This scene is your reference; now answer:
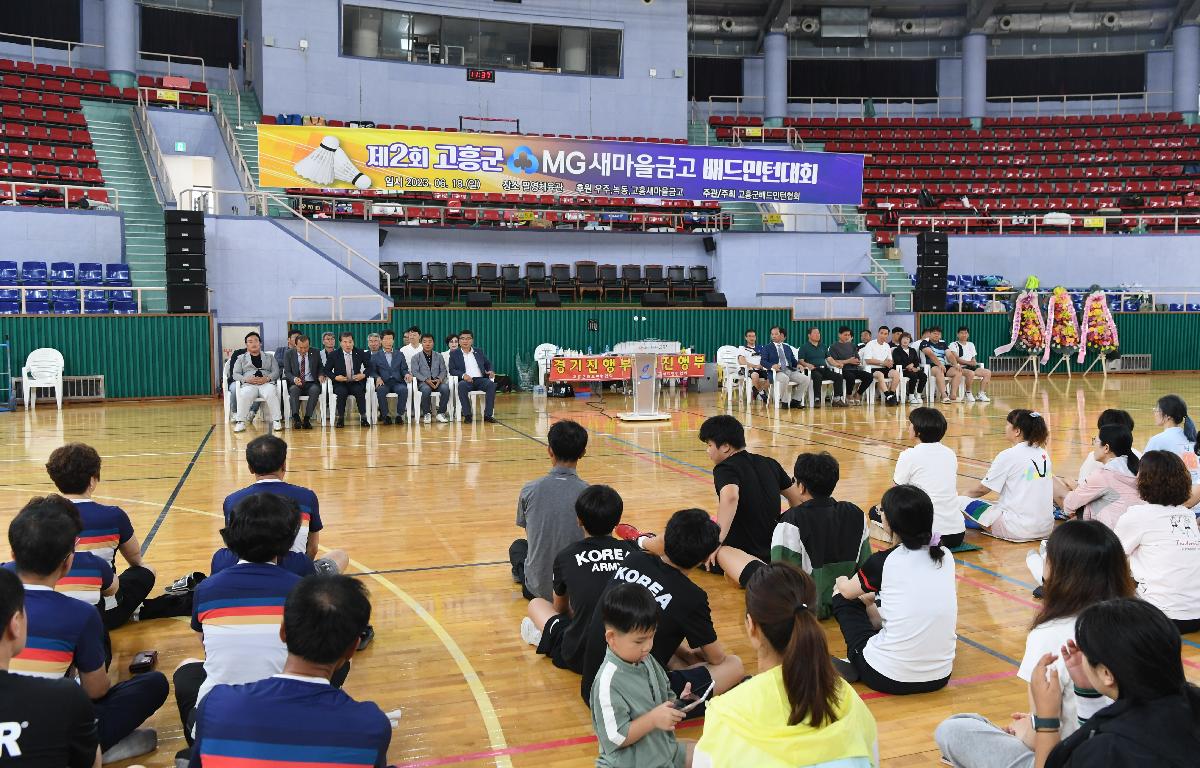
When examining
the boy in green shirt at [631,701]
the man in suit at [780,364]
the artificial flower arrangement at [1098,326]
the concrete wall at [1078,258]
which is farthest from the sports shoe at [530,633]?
the concrete wall at [1078,258]

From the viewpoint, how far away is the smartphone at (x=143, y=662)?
3.79m

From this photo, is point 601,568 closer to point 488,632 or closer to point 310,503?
point 488,632

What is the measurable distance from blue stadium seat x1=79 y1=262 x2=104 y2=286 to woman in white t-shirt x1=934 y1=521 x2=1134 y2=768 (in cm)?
1588

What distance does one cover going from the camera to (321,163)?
1566 cm

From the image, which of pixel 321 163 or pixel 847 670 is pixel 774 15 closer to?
pixel 321 163

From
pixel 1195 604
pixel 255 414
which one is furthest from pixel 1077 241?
pixel 1195 604

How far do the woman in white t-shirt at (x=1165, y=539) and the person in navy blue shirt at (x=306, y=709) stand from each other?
10.6ft

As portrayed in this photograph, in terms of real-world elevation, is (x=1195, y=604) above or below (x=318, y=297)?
below

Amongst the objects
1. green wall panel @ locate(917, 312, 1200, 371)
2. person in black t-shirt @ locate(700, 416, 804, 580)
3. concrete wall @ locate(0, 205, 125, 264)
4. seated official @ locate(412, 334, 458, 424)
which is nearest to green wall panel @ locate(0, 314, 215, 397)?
concrete wall @ locate(0, 205, 125, 264)

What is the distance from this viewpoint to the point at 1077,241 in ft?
73.6

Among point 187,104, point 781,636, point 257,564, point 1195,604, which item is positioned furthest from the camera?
point 187,104

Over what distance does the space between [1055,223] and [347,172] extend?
1670 cm

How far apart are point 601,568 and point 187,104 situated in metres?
21.1

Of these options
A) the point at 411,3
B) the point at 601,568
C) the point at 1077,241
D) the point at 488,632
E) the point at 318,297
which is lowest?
the point at 488,632
